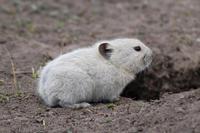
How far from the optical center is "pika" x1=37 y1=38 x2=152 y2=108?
7023 millimetres

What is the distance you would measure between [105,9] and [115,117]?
6.95 metres

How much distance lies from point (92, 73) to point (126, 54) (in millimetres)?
693

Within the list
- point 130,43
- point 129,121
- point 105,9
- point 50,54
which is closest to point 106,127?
point 129,121

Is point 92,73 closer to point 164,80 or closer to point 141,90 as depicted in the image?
point 141,90

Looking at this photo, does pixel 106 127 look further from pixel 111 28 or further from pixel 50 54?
pixel 111 28

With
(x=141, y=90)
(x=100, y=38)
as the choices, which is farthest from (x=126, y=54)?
(x=100, y=38)

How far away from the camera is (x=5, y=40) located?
1030 cm

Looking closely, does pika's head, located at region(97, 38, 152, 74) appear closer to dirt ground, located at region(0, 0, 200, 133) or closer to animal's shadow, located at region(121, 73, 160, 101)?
dirt ground, located at region(0, 0, 200, 133)

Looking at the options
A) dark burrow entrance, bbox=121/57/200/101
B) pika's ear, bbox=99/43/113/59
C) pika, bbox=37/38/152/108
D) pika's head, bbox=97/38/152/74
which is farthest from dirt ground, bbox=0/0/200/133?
pika's ear, bbox=99/43/113/59

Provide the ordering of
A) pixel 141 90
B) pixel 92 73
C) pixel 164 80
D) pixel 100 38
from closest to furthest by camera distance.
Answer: pixel 92 73 < pixel 141 90 < pixel 164 80 < pixel 100 38

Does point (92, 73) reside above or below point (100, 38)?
below

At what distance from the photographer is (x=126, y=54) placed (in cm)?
767

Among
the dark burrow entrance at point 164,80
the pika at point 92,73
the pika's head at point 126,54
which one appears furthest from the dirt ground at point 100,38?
the pika's head at point 126,54

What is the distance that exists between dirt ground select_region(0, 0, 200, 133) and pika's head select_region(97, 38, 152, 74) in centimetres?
50
